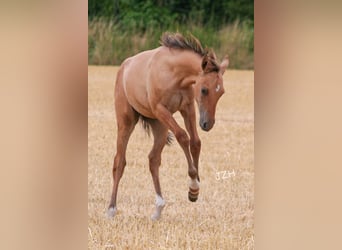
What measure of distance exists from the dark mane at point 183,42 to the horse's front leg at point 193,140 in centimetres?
21

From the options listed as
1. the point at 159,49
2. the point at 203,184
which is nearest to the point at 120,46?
the point at 159,49

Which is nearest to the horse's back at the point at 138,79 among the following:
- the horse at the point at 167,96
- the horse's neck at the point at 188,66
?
the horse at the point at 167,96

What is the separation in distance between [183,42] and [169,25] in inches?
4.4

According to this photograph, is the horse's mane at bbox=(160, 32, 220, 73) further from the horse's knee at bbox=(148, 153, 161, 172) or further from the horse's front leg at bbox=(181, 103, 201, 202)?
the horse's knee at bbox=(148, 153, 161, 172)

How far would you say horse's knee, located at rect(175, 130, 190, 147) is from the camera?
17.5 ft

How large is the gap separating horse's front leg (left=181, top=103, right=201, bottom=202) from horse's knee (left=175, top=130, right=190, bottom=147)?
0.03 meters

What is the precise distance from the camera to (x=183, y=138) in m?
5.34

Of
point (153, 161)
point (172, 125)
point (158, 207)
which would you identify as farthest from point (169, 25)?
point (158, 207)

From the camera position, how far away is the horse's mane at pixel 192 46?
17.4ft

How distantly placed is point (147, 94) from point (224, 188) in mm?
459
